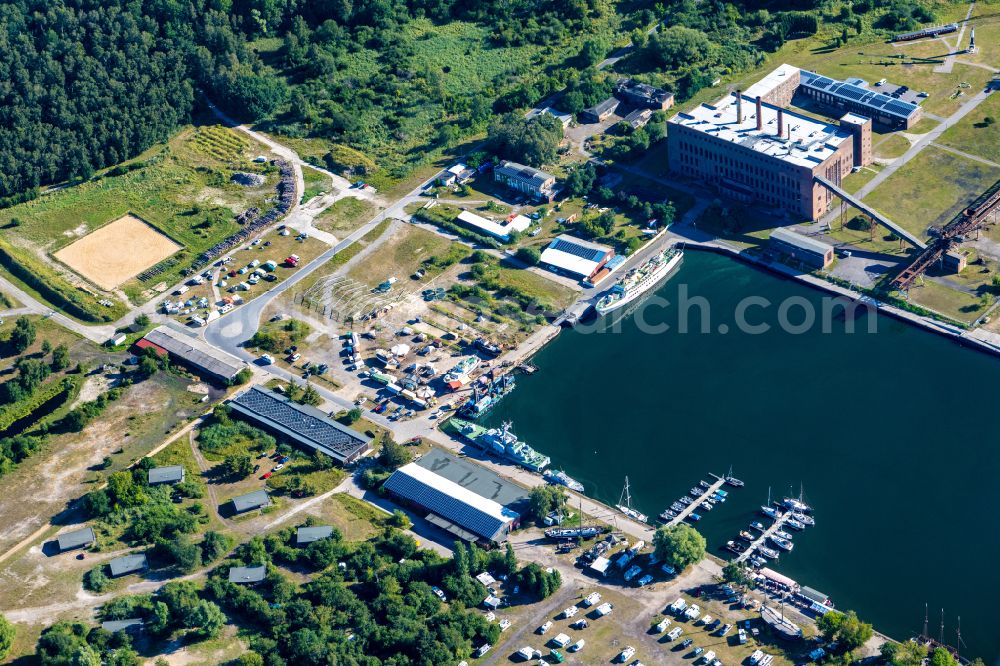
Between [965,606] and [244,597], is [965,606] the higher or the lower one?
the lower one

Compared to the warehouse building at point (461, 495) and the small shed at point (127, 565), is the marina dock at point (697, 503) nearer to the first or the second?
the warehouse building at point (461, 495)

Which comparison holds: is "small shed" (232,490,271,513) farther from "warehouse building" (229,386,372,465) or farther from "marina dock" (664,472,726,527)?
"marina dock" (664,472,726,527)

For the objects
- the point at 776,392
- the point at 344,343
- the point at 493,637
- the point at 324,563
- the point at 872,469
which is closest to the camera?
the point at 493,637

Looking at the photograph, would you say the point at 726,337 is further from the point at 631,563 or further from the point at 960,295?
the point at 631,563

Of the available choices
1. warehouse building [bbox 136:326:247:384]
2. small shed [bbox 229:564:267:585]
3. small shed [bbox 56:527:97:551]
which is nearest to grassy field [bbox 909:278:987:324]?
warehouse building [bbox 136:326:247:384]

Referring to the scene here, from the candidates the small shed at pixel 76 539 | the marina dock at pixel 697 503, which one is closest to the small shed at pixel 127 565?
the small shed at pixel 76 539

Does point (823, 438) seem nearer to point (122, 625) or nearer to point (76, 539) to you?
point (122, 625)

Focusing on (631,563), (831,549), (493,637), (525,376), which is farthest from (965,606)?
(525,376)
